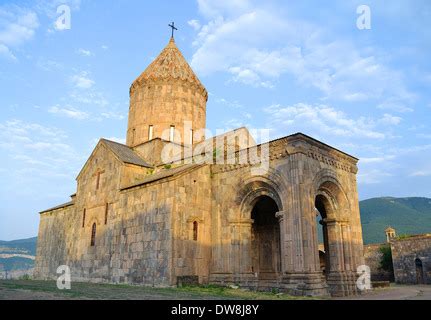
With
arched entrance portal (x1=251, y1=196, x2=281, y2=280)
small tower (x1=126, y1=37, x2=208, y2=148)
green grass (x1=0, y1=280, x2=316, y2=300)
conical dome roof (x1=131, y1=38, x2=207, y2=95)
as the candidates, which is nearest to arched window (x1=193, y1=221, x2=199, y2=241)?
green grass (x1=0, y1=280, x2=316, y2=300)

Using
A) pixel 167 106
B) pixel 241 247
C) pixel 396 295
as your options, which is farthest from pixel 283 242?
pixel 167 106

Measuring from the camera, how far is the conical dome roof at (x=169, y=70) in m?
21.0

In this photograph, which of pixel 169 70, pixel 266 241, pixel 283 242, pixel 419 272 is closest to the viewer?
pixel 283 242

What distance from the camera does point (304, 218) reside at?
40.0 ft

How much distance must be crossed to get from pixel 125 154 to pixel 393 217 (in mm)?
89270

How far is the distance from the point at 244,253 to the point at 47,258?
586 inches

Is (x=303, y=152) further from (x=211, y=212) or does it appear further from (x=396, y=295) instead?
(x=396, y=295)

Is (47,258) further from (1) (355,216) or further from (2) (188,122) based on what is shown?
(1) (355,216)

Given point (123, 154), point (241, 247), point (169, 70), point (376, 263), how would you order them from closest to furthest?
point (241, 247), point (123, 154), point (169, 70), point (376, 263)

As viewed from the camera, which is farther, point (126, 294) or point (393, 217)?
point (393, 217)

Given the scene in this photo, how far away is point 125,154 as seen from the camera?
18.7m

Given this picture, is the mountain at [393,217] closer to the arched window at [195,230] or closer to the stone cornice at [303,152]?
the stone cornice at [303,152]
